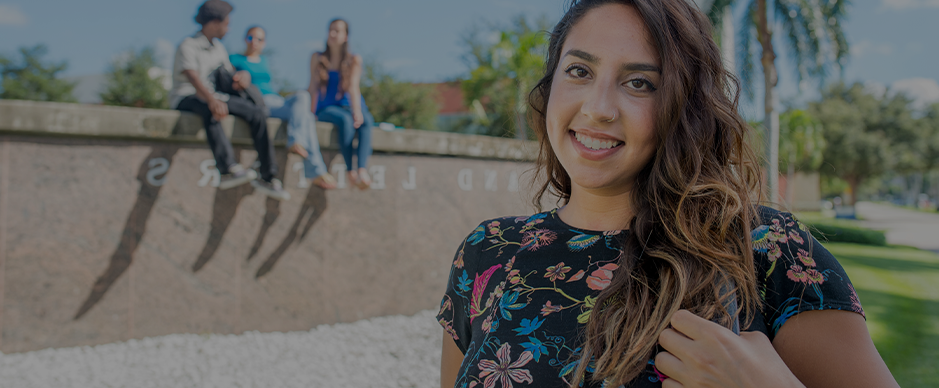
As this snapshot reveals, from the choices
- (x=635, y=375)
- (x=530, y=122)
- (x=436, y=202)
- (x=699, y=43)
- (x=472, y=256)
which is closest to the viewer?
(x=635, y=375)

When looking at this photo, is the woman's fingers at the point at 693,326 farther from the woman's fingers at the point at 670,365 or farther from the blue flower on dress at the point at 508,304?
the blue flower on dress at the point at 508,304

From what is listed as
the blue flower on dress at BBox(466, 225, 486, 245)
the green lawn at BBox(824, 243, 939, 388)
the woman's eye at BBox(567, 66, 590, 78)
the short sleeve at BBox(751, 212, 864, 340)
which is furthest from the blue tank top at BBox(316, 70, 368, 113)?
the green lawn at BBox(824, 243, 939, 388)

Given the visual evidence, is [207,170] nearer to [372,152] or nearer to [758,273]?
[372,152]

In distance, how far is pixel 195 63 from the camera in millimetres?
5023

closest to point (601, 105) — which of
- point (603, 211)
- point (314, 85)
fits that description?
point (603, 211)

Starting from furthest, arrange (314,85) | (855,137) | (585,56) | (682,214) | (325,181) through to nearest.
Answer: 1. (855,137)
2. (314,85)
3. (325,181)
4. (585,56)
5. (682,214)

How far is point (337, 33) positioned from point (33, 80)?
33.0 metres

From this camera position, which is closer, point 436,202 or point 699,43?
point 699,43

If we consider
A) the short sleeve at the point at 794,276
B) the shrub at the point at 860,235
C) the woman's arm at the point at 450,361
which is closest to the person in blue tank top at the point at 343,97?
the woman's arm at the point at 450,361

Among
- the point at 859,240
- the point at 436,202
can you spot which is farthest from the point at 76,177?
the point at 859,240

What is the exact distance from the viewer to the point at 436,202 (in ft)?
22.0

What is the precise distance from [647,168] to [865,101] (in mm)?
49259

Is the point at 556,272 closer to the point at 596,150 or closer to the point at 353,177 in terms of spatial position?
the point at 596,150

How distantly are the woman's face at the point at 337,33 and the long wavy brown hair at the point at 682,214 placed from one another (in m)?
4.75
